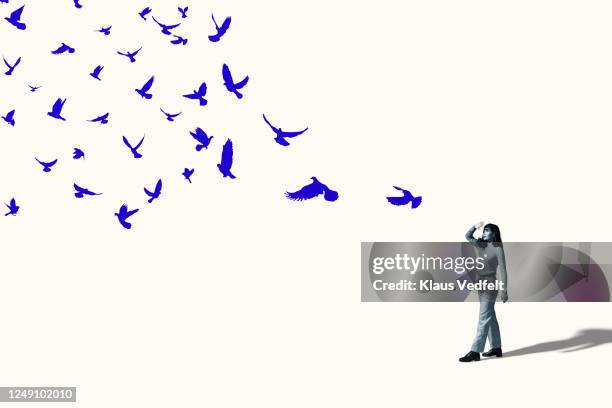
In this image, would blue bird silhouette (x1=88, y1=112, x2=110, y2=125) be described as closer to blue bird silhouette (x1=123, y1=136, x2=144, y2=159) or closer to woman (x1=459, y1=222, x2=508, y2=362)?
blue bird silhouette (x1=123, y1=136, x2=144, y2=159)

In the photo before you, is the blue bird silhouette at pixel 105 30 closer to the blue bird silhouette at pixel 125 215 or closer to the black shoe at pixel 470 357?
the blue bird silhouette at pixel 125 215

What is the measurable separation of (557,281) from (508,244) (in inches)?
34.3

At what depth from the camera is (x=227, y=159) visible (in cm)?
1072

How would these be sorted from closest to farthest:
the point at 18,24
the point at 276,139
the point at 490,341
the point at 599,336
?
1. the point at 490,341
2. the point at 599,336
3. the point at 276,139
4. the point at 18,24

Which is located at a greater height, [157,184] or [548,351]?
[157,184]

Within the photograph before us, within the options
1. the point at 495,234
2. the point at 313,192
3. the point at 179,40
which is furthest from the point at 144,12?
the point at 495,234

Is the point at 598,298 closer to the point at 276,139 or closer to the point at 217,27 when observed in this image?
the point at 276,139

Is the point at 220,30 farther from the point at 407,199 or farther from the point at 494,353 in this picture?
the point at 494,353

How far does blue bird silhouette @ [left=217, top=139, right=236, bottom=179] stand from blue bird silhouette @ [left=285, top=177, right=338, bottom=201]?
2.97 ft

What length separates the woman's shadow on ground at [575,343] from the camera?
9434 mm

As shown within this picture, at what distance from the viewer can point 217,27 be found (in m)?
11.3

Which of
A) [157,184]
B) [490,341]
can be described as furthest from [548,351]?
[157,184]

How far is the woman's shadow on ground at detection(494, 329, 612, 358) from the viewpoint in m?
9.43

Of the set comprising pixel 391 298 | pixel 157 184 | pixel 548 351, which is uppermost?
pixel 157 184
